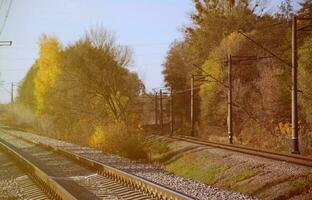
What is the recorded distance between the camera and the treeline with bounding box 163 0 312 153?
3934 cm

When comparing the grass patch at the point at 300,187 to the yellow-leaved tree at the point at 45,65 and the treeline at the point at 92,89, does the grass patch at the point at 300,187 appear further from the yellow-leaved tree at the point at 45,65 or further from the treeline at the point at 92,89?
the yellow-leaved tree at the point at 45,65

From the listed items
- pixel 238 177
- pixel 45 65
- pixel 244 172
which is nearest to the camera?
Answer: pixel 238 177

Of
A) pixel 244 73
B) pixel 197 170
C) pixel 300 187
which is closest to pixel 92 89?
pixel 244 73

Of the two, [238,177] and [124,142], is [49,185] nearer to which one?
[238,177]

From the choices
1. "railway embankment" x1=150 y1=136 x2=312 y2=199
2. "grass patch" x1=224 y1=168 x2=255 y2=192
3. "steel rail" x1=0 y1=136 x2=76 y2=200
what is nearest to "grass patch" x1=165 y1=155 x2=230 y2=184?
"railway embankment" x1=150 y1=136 x2=312 y2=199

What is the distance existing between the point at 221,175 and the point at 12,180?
874 centimetres

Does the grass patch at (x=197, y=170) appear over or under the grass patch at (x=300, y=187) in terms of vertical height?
under

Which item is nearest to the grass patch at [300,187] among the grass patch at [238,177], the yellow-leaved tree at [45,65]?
the grass patch at [238,177]

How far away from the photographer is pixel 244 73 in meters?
53.3

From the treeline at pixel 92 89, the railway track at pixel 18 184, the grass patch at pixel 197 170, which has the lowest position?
the grass patch at pixel 197 170

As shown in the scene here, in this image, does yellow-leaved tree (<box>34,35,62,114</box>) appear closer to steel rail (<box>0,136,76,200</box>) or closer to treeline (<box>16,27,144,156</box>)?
treeline (<box>16,27,144,156</box>)

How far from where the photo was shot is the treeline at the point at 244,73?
3934cm

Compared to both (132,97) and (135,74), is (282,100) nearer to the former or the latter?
(132,97)

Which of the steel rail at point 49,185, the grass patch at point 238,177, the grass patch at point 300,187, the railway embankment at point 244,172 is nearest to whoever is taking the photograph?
the steel rail at point 49,185
